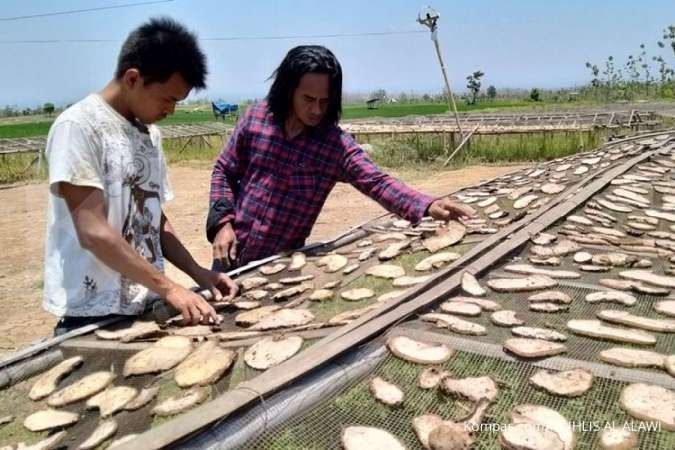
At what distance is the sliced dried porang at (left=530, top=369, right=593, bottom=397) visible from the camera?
1504mm

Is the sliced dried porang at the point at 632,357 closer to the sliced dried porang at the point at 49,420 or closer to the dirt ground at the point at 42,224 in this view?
the sliced dried porang at the point at 49,420

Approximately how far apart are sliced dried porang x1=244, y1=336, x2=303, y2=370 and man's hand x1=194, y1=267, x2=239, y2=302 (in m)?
0.62

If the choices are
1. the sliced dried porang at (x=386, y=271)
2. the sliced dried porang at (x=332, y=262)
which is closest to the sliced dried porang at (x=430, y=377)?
the sliced dried porang at (x=386, y=271)

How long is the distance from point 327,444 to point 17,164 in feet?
65.1

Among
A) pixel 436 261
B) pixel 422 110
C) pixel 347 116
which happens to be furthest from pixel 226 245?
pixel 422 110

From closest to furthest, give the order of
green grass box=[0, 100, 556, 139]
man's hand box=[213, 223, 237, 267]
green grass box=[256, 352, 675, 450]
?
green grass box=[256, 352, 675, 450] < man's hand box=[213, 223, 237, 267] < green grass box=[0, 100, 556, 139]

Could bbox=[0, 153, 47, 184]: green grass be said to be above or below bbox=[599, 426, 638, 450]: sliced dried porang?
below

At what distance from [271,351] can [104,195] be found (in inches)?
28.8

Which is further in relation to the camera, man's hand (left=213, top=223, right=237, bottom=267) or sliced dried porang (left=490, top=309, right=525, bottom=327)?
man's hand (left=213, top=223, right=237, bottom=267)

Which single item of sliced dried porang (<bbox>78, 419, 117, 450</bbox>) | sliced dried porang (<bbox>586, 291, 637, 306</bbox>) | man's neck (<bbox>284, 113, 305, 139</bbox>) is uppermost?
man's neck (<bbox>284, 113, 305, 139</bbox>)

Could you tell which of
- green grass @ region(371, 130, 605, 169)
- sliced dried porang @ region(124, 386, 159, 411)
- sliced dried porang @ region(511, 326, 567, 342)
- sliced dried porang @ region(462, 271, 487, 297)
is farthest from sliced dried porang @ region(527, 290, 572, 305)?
green grass @ region(371, 130, 605, 169)

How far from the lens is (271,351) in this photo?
1.81 metres

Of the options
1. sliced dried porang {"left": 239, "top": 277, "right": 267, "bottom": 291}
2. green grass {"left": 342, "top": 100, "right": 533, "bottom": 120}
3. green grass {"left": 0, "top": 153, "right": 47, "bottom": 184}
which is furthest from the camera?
green grass {"left": 342, "top": 100, "right": 533, "bottom": 120}

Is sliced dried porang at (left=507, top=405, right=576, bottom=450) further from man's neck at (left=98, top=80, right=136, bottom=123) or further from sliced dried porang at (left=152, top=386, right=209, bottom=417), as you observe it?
man's neck at (left=98, top=80, right=136, bottom=123)
